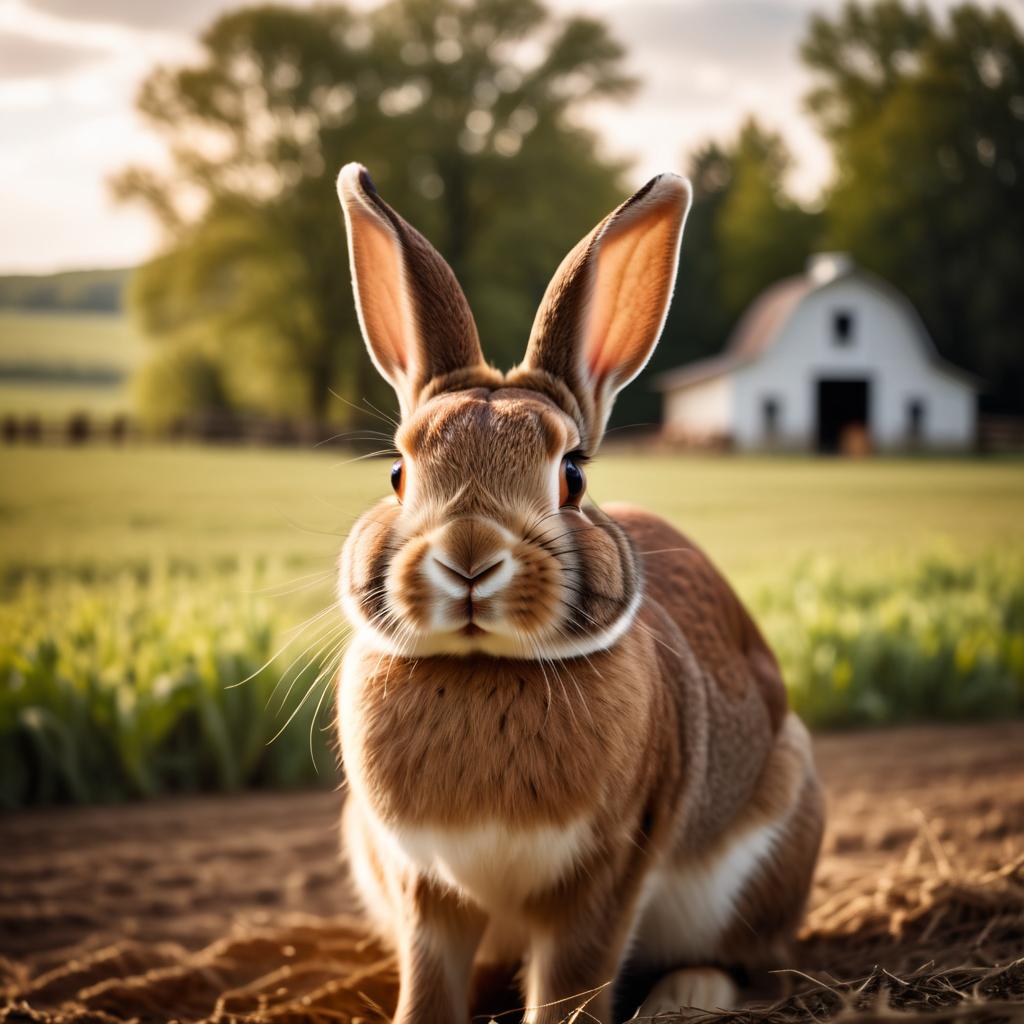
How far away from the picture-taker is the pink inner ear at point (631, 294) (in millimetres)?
1902

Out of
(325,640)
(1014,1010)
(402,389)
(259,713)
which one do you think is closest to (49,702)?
(259,713)

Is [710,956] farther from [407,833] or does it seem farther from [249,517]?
[249,517]

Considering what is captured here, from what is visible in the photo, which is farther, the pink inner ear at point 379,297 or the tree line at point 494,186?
the tree line at point 494,186

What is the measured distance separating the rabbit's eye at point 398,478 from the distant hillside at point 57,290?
529 cm

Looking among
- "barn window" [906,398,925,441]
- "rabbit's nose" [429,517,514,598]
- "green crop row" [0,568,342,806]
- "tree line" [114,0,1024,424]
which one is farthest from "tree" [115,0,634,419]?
"rabbit's nose" [429,517,514,598]

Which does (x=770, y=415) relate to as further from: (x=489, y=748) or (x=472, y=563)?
(x=472, y=563)

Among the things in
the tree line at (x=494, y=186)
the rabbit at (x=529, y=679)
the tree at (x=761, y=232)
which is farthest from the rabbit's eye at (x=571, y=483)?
the tree at (x=761, y=232)

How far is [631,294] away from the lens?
1.95 meters

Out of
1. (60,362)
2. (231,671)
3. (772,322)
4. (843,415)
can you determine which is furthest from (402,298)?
(772,322)

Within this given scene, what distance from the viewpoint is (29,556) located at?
18.4 ft

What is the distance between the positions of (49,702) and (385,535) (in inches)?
102

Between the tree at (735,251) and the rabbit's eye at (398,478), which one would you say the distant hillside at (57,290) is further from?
the tree at (735,251)

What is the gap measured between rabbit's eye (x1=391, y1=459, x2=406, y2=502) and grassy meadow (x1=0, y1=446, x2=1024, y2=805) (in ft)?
0.64

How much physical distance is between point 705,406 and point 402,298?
1076 cm
